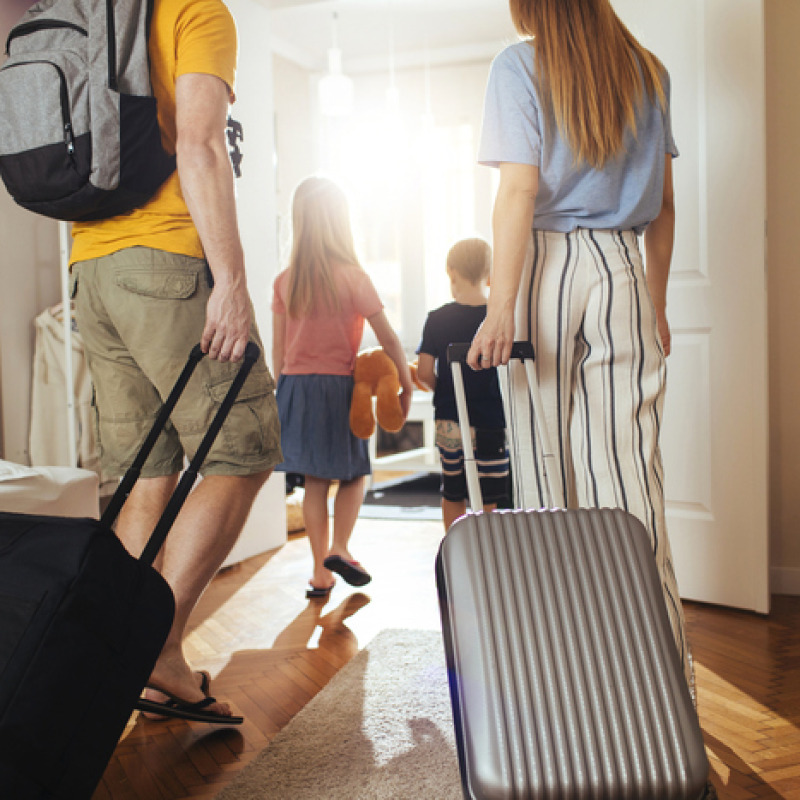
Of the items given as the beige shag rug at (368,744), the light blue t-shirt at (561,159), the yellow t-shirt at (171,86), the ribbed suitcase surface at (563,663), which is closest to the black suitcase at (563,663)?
the ribbed suitcase surface at (563,663)

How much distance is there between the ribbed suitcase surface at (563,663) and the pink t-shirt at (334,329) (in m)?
1.73

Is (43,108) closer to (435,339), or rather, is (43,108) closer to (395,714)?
(395,714)

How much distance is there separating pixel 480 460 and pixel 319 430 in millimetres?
542

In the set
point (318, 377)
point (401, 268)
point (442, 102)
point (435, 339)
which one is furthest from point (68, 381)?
point (442, 102)

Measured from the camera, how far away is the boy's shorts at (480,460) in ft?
9.01

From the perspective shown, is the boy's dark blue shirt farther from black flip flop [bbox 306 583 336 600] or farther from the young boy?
black flip flop [bbox 306 583 336 600]

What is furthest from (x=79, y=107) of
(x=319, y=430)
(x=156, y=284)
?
(x=319, y=430)

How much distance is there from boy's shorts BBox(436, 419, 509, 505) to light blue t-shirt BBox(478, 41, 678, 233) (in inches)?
50.8

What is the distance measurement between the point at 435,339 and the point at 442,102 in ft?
12.2

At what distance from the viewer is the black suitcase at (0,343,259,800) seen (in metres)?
0.91

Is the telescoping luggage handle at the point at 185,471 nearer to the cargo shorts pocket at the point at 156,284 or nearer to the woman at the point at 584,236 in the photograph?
the cargo shorts pocket at the point at 156,284

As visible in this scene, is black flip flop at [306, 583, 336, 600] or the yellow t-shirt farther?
black flip flop at [306, 583, 336, 600]

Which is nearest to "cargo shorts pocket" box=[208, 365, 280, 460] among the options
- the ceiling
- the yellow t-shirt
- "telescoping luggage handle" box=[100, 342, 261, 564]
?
"telescoping luggage handle" box=[100, 342, 261, 564]

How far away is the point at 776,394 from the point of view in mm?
2732
